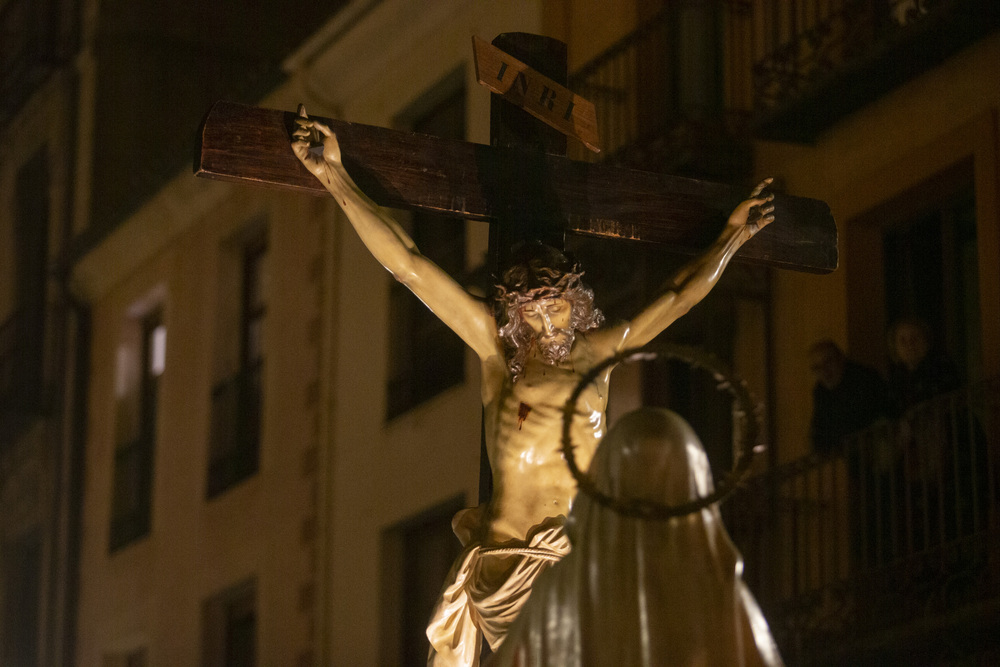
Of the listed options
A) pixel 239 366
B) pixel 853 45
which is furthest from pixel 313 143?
pixel 239 366

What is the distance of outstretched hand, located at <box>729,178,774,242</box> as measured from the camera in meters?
7.20

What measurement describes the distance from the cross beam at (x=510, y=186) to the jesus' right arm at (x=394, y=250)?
8 cm

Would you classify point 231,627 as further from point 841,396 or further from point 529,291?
point 529,291

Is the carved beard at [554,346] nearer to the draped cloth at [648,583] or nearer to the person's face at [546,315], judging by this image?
the person's face at [546,315]

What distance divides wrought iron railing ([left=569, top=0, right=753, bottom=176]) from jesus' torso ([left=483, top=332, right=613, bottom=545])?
7.57 metres

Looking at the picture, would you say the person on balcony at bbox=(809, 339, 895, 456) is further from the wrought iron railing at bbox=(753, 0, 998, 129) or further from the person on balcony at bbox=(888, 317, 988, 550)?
the wrought iron railing at bbox=(753, 0, 998, 129)

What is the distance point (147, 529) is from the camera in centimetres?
2131

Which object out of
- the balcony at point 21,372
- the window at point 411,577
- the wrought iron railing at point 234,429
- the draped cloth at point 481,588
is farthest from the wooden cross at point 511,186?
the balcony at point 21,372

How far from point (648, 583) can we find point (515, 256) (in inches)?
72.5

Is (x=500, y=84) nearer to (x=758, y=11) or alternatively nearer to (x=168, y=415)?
(x=758, y=11)

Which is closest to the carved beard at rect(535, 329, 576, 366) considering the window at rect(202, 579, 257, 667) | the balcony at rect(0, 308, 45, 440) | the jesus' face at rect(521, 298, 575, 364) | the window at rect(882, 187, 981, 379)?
the jesus' face at rect(521, 298, 575, 364)

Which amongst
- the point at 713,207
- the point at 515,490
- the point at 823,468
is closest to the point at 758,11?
the point at 823,468

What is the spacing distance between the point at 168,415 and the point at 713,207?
14390mm

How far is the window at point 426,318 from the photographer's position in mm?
17344
